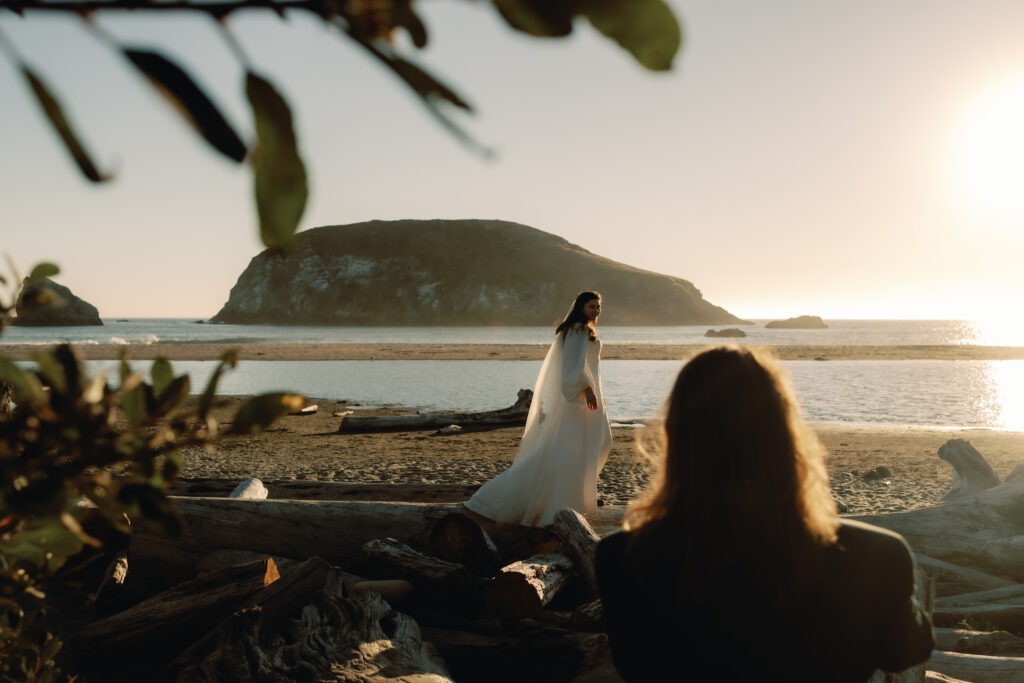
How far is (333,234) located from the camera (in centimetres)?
12694

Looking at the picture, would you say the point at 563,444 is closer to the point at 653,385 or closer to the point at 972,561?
the point at 972,561

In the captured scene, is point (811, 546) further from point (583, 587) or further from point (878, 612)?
point (583, 587)

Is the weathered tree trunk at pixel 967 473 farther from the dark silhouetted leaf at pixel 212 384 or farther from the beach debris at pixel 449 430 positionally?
the beach debris at pixel 449 430

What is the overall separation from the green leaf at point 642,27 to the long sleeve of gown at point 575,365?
5.86m

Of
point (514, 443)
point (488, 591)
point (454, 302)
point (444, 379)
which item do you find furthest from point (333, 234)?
point (488, 591)

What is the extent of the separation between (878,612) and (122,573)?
14.6 feet

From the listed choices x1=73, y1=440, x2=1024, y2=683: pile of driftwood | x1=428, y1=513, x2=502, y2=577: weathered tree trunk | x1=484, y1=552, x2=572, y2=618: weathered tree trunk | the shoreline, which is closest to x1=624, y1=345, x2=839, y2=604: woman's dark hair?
x1=73, y1=440, x2=1024, y2=683: pile of driftwood

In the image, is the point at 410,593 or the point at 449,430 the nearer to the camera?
the point at 410,593

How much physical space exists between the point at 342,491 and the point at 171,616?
3.20 m

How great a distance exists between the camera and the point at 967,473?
20.4 ft

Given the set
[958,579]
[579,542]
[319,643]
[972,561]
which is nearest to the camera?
[319,643]

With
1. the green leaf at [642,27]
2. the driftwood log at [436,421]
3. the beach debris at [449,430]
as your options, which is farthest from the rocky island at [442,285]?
the green leaf at [642,27]

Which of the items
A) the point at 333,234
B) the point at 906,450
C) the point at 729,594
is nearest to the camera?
the point at 729,594

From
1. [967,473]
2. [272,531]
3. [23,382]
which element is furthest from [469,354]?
[23,382]
